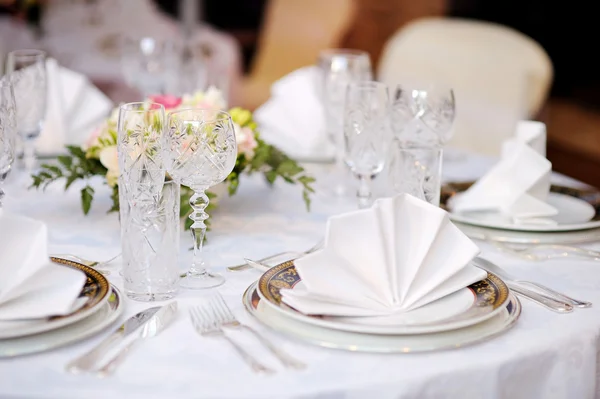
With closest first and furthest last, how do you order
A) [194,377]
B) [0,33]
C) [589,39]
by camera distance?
[194,377] → [0,33] → [589,39]

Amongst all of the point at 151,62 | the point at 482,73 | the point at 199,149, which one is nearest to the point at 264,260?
the point at 199,149

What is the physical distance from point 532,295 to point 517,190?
403mm

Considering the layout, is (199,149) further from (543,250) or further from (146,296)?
(543,250)

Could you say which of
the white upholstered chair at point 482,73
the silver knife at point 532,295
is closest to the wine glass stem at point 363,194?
the silver knife at point 532,295

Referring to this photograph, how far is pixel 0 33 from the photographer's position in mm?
4477

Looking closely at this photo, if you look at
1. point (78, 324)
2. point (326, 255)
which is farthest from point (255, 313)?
point (78, 324)

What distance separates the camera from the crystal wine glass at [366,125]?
1.55m

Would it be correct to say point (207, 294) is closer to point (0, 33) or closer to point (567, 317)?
point (567, 317)

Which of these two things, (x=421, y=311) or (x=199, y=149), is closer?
(x=421, y=311)

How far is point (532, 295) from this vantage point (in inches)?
47.5

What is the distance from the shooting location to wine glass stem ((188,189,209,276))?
1272 mm

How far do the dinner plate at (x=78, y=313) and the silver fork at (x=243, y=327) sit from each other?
146 mm

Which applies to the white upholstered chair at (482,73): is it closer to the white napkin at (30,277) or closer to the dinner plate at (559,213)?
the dinner plate at (559,213)

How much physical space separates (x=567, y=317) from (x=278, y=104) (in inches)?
49.3
